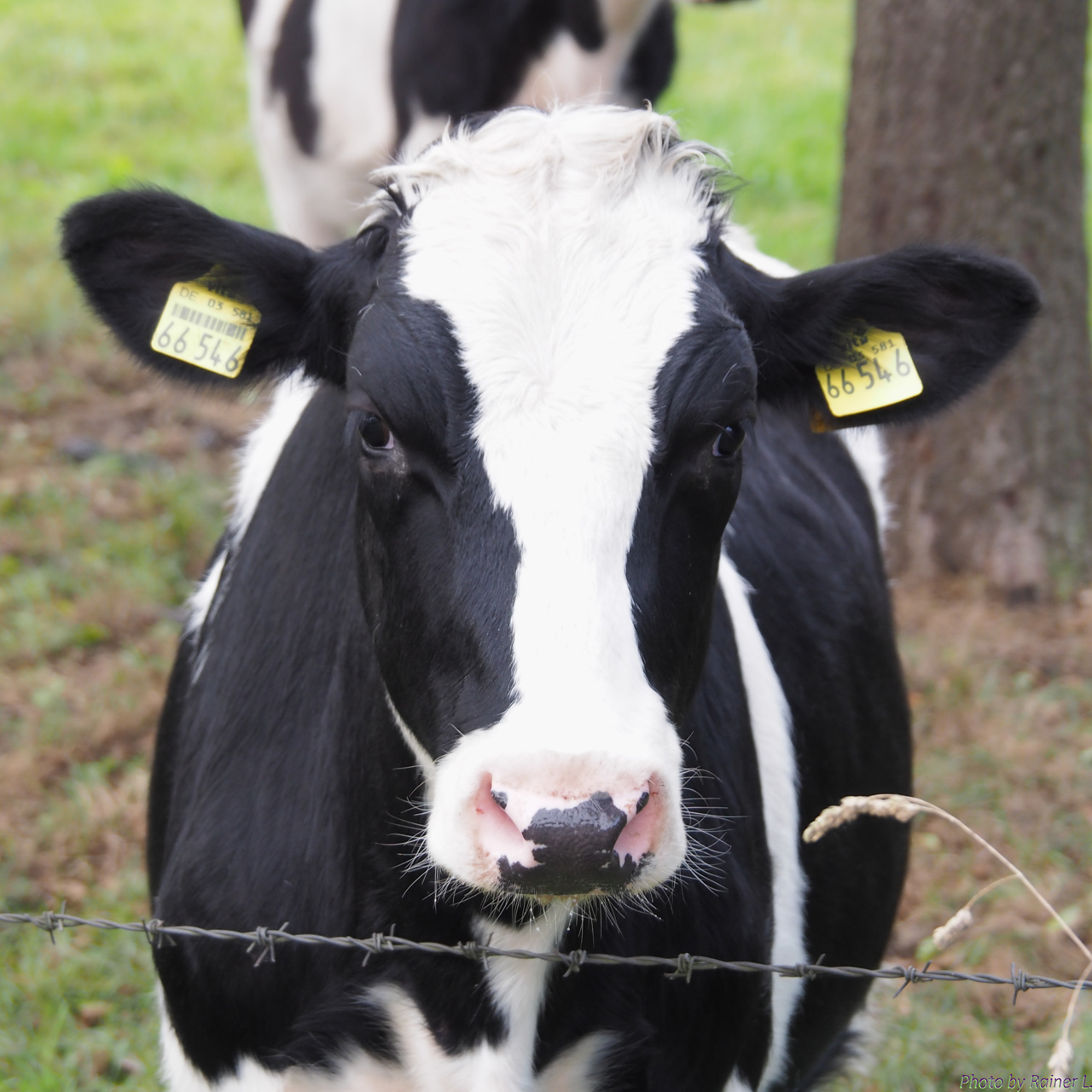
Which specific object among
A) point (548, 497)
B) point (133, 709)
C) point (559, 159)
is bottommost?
point (133, 709)

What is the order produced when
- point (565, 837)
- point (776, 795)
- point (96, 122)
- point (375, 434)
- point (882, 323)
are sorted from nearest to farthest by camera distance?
point (565, 837), point (375, 434), point (882, 323), point (776, 795), point (96, 122)

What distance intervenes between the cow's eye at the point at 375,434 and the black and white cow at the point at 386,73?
3877 mm

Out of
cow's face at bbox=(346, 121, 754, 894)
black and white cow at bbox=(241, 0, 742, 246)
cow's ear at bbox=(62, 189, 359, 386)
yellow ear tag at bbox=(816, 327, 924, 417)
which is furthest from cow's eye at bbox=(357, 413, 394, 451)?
black and white cow at bbox=(241, 0, 742, 246)

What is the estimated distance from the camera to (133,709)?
4.64 meters

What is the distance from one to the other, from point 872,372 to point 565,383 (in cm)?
75

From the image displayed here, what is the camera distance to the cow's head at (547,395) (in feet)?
5.92

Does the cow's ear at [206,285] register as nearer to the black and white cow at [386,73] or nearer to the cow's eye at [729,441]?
the cow's eye at [729,441]

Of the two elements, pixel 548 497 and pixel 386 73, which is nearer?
pixel 548 497

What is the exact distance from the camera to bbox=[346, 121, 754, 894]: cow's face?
1.77 metres

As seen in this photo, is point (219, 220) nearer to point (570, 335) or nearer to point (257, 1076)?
point (570, 335)

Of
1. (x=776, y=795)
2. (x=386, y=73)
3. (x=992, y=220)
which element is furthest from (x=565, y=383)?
(x=386, y=73)

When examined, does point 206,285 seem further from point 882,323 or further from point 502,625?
point 882,323

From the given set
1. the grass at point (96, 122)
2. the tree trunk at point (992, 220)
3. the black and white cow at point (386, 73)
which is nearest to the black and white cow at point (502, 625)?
the tree trunk at point (992, 220)

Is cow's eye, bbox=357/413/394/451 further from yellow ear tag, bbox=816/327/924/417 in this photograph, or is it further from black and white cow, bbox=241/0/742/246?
black and white cow, bbox=241/0/742/246
